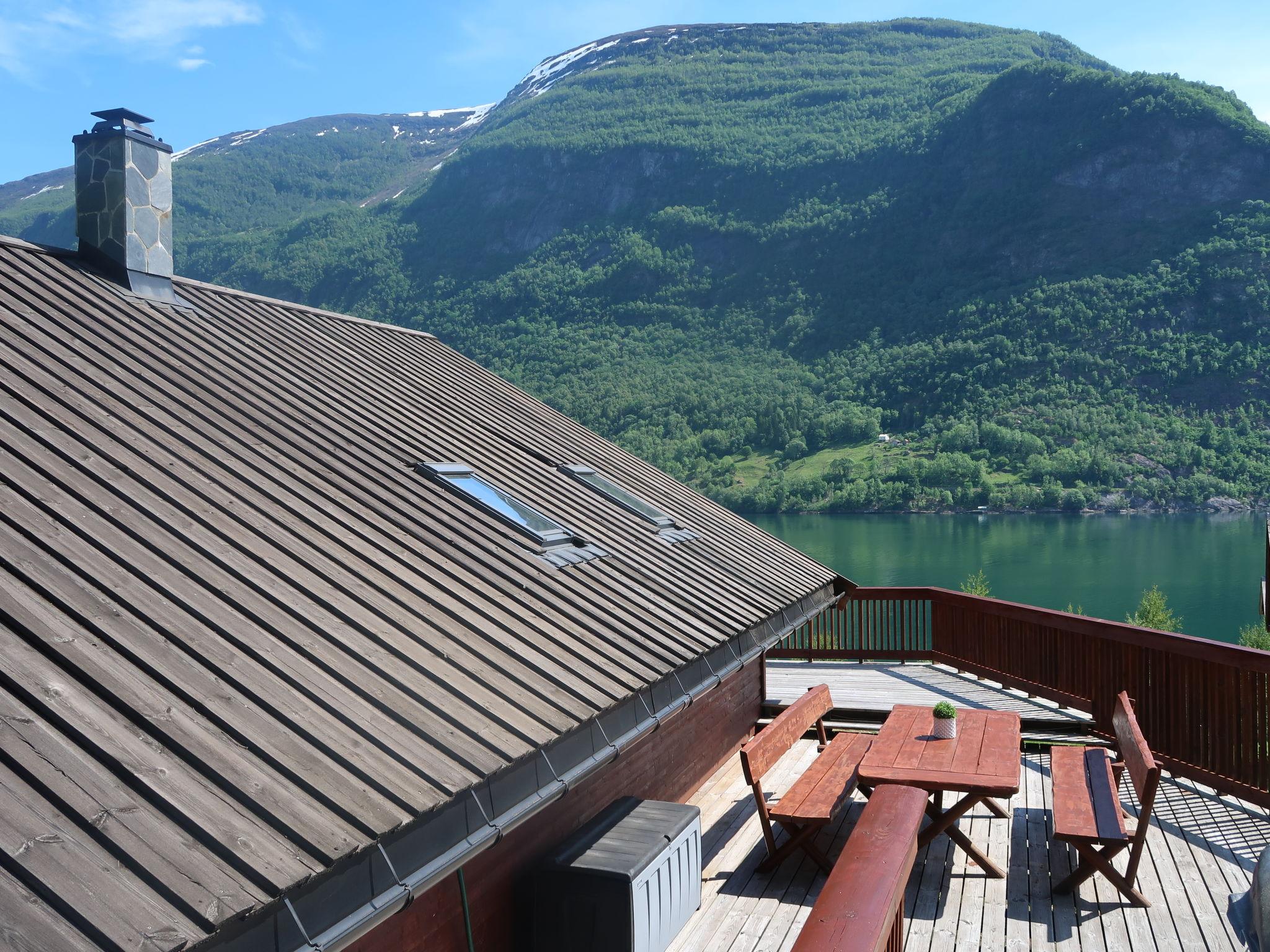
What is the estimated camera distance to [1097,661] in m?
9.25

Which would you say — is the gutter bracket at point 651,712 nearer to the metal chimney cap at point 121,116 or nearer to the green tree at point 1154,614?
the metal chimney cap at point 121,116

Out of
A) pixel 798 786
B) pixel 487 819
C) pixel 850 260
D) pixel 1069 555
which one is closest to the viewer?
pixel 487 819

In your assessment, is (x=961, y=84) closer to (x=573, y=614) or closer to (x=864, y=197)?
(x=864, y=197)

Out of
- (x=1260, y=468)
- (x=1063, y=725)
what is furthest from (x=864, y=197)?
(x=1063, y=725)

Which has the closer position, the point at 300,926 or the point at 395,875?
the point at 300,926

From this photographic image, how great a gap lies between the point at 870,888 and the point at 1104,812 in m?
3.20

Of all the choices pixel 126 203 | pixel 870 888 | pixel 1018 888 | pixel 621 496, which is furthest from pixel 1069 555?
pixel 870 888

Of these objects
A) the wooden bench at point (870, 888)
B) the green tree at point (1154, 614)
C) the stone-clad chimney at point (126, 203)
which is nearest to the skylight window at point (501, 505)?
the stone-clad chimney at point (126, 203)

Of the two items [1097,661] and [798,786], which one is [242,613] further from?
[1097,661]

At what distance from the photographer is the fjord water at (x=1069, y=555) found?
39375mm

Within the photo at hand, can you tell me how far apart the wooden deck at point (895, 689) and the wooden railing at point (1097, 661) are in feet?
0.57

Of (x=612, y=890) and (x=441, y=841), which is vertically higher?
(x=441, y=841)

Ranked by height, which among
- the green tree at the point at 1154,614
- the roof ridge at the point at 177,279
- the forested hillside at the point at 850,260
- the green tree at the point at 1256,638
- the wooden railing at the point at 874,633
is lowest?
the green tree at the point at 1256,638

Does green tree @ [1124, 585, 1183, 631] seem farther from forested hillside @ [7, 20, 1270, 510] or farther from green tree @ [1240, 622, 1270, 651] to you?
forested hillside @ [7, 20, 1270, 510]
